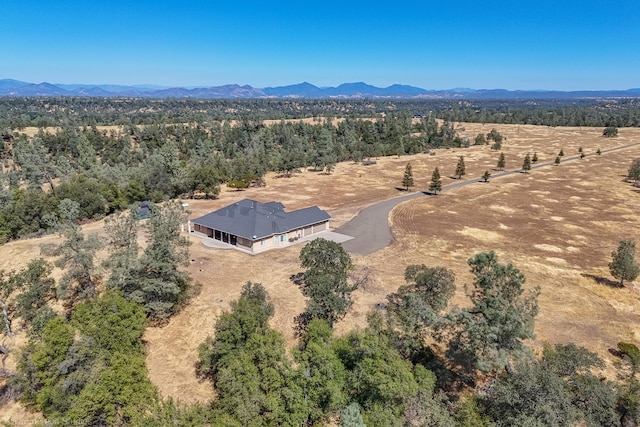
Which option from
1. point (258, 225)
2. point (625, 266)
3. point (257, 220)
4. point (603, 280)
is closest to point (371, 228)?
point (257, 220)

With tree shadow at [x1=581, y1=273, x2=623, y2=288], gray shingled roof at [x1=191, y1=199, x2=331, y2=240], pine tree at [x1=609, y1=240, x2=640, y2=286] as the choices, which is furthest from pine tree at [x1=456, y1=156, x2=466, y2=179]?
pine tree at [x1=609, y1=240, x2=640, y2=286]

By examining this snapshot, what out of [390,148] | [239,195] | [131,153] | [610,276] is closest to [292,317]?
[610,276]

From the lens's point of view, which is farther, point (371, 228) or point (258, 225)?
point (371, 228)

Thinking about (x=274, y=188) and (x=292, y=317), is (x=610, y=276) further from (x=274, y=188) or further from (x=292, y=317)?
(x=274, y=188)

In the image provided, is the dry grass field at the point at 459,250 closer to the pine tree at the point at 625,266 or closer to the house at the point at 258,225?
the pine tree at the point at 625,266

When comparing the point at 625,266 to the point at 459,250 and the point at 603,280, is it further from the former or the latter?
the point at 459,250
